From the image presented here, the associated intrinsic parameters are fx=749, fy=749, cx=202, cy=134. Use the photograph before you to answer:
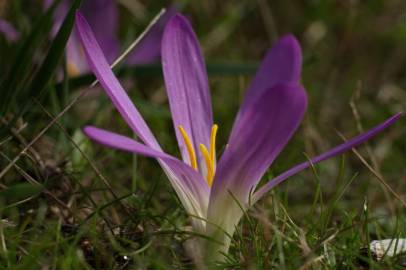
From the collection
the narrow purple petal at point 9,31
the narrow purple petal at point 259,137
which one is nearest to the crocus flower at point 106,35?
the narrow purple petal at point 9,31

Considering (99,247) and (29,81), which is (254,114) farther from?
(29,81)

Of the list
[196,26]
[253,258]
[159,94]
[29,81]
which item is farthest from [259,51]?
[253,258]

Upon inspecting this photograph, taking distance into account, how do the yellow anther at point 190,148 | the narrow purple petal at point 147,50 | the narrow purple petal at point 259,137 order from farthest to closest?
1. the narrow purple petal at point 147,50
2. the yellow anther at point 190,148
3. the narrow purple petal at point 259,137

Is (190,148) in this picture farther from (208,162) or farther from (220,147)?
(220,147)

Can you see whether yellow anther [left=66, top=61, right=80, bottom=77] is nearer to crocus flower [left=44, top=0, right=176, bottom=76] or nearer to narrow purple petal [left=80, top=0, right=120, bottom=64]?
crocus flower [left=44, top=0, right=176, bottom=76]

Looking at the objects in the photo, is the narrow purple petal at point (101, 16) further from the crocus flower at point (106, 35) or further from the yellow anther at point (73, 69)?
the yellow anther at point (73, 69)

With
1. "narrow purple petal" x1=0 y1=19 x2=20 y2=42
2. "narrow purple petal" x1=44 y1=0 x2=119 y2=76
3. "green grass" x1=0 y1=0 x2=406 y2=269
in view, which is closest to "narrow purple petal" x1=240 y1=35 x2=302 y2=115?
"green grass" x1=0 y1=0 x2=406 y2=269

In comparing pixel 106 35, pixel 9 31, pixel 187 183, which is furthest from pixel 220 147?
pixel 187 183

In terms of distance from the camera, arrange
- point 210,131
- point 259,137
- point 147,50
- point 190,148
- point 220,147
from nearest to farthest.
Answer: point 259,137 < point 190,148 < point 210,131 < point 220,147 < point 147,50
